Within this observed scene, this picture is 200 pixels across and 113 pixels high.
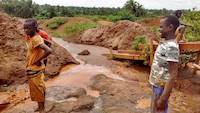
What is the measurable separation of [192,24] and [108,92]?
4639mm

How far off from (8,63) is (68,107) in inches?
112

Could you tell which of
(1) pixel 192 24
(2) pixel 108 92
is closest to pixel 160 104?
(2) pixel 108 92

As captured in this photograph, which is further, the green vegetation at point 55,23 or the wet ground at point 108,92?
the green vegetation at point 55,23

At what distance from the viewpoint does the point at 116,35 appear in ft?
59.2

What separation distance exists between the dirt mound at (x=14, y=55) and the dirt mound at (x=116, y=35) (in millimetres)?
5863

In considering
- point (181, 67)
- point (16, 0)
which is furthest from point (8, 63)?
point (16, 0)

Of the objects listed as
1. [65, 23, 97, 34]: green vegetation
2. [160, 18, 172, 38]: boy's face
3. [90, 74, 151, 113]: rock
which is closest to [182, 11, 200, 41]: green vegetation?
[90, 74, 151, 113]: rock

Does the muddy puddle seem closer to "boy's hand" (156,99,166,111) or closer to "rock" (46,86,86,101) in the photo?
"rock" (46,86,86,101)

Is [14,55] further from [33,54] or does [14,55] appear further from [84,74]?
[33,54]

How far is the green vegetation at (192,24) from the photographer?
10.6m

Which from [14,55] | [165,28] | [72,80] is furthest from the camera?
[14,55]

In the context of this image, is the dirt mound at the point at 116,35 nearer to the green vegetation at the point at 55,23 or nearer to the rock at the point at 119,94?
the rock at the point at 119,94

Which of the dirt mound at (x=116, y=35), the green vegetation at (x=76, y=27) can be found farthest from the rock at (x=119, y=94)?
the green vegetation at (x=76, y=27)

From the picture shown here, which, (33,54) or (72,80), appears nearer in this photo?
(33,54)
